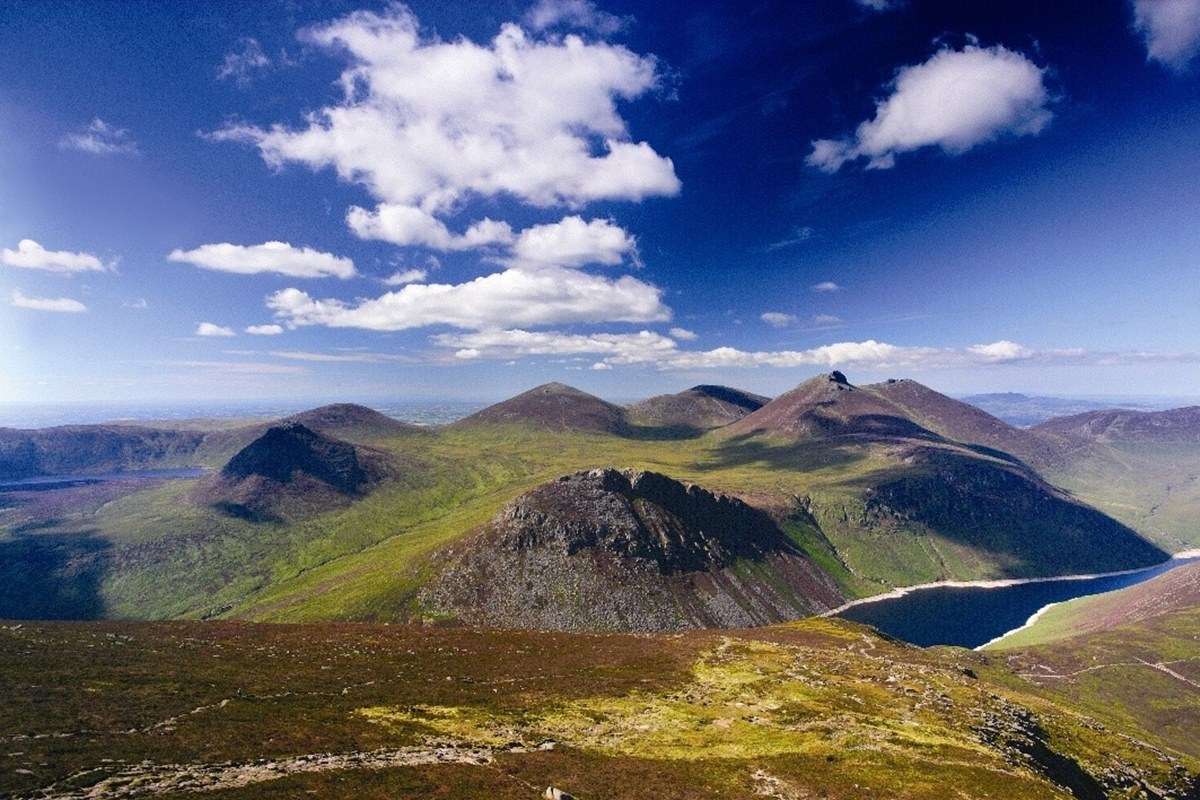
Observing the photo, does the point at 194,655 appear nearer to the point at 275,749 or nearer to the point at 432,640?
the point at 432,640

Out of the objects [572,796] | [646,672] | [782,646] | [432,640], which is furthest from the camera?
[782,646]

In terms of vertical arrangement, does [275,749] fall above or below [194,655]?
above

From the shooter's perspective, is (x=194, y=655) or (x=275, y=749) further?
(x=194, y=655)

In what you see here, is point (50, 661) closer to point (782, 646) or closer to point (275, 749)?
point (275, 749)

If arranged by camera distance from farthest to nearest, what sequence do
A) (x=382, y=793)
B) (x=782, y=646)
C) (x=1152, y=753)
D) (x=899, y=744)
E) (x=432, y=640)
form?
(x=782, y=646) < (x=432, y=640) < (x=1152, y=753) < (x=899, y=744) < (x=382, y=793)

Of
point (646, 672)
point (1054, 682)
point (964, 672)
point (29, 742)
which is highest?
point (29, 742)

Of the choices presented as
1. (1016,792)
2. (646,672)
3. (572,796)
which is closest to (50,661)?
(572,796)
